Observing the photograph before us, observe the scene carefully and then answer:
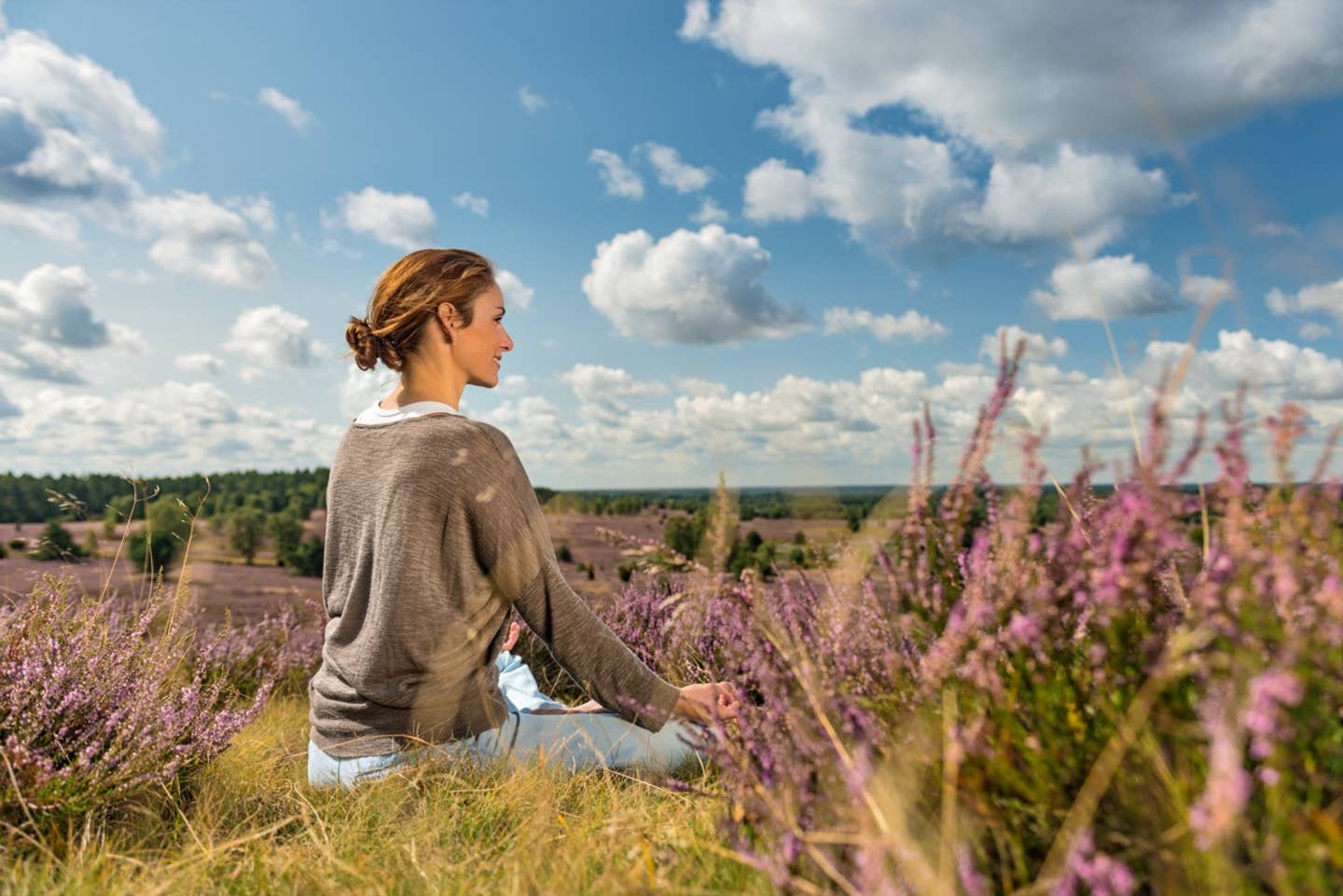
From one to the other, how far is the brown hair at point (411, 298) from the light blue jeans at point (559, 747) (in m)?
1.17

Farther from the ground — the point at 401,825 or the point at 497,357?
the point at 497,357

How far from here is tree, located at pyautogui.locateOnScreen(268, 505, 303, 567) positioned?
35.0 ft

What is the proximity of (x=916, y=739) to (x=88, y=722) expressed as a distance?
2.21 meters

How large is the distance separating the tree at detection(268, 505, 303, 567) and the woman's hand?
9.20 meters

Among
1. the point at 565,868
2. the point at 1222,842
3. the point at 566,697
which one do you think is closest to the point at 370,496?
the point at 565,868

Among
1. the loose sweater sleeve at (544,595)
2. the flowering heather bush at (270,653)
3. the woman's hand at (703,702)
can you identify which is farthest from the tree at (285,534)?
the woman's hand at (703,702)

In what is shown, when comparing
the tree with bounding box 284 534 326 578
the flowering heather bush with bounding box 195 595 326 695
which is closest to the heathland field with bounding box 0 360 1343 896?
the flowering heather bush with bounding box 195 595 326 695

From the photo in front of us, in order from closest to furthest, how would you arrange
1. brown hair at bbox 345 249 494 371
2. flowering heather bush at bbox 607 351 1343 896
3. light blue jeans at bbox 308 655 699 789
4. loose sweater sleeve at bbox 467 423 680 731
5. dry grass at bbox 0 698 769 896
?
flowering heather bush at bbox 607 351 1343 896, dry grass at bbox 0 698 769 896, loose sweater sleeve at bbox 467 423 680 731, light blue jeans at bbox 308 655 699 789, brown hair at bbox 345 249 494 371

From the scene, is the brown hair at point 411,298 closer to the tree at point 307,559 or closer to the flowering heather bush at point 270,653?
the flowering heather bush at point 270,653

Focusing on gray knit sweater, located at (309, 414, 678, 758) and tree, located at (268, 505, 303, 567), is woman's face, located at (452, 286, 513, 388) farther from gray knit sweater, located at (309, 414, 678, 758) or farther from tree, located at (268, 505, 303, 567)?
tree, located at (268, 505, 303, 567)

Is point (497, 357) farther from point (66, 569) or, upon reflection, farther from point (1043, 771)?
point (1043, 771)

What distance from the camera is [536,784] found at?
2.40 metres

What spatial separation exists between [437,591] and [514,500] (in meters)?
0.32

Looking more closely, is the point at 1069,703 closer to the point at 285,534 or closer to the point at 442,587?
the point at 442,587
